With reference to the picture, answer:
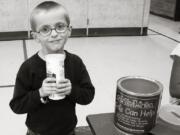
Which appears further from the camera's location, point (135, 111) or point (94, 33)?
point (94, 33)

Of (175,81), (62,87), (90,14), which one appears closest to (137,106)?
(62,87)

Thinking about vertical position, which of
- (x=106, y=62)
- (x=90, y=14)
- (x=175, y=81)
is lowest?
(x=106, y=62)

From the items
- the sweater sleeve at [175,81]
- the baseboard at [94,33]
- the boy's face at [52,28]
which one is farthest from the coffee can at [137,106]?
the baseboard at [94,33]

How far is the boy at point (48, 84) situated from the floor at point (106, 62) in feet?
3.38

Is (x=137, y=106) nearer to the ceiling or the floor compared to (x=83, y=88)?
nearer to the ceiling

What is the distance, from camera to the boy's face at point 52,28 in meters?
1.06

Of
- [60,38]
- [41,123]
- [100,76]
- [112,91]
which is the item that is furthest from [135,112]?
[100,76]

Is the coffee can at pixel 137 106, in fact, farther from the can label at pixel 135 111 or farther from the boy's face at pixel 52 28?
the boy's face at pixel 52 28

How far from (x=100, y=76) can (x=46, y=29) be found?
208 cm

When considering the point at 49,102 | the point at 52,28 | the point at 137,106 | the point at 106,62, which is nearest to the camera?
the point at 137,106

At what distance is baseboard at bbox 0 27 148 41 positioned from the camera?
4354 millimetres

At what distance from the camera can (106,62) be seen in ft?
11.6

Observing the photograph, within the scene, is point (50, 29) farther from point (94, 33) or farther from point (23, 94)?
point (94, 33)

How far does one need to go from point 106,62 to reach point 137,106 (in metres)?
2.82
